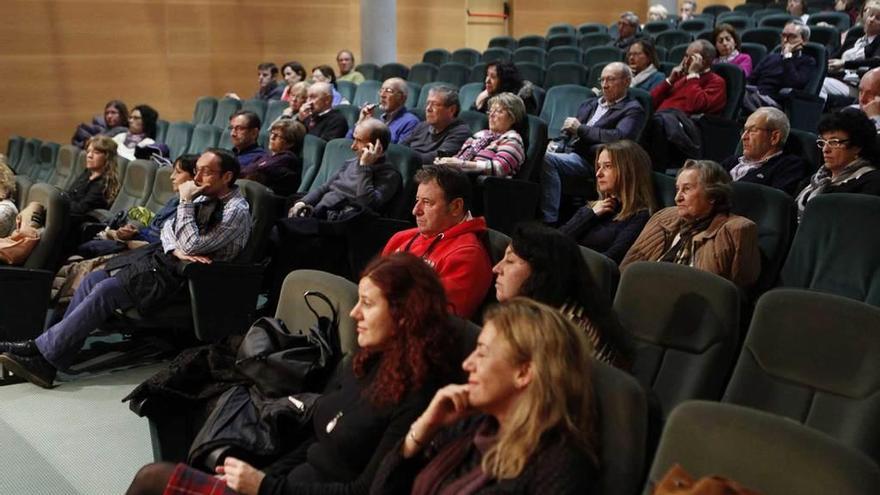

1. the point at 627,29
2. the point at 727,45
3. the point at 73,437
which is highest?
the point at 627,29

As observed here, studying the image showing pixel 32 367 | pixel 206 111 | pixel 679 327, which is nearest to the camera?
pixel 679 327

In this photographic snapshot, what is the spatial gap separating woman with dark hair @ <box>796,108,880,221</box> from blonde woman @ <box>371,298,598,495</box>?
79.9 inches

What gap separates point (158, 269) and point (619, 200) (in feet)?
6.10

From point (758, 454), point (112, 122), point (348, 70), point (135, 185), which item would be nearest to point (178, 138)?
point (112, 122)

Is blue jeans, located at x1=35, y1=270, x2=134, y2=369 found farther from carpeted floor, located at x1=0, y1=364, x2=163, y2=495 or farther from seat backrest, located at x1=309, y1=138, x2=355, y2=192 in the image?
seat backrest, located at x1=309, y1=138, x2=355, y2=192

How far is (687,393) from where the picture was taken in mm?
2352

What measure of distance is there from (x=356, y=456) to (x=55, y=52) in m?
7.94

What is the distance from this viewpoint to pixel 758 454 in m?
1.53

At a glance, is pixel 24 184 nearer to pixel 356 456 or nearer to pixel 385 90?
pixel 385 90

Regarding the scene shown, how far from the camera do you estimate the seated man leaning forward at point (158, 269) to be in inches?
145

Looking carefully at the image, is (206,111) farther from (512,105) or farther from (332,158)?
(512,105)

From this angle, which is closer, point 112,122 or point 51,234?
point 51,234

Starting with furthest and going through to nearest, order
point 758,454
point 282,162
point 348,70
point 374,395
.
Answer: point 348,70 < point 282,162 < point 374,395 < point 758,454

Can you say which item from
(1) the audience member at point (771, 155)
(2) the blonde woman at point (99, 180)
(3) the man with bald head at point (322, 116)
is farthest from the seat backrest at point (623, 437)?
(2) the blonde woman at point (99, 180)
